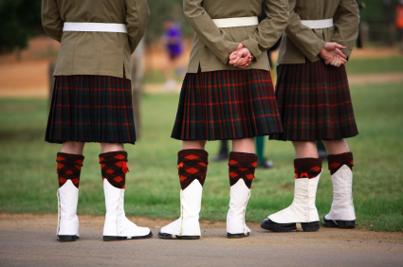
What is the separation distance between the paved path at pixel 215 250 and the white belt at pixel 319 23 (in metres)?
1.53

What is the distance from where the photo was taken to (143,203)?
864 cm

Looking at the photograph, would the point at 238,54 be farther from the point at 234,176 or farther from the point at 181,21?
the point at 181,21

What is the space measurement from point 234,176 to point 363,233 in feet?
3.55

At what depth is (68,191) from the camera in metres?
6.36

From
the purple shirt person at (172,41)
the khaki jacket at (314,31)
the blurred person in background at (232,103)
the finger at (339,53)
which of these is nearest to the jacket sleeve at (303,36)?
the khaki jacket at (314,31)

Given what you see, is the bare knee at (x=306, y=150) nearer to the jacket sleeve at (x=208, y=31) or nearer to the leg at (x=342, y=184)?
the leg at (x=342, y=184)

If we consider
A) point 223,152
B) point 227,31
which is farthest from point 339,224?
point 223,152

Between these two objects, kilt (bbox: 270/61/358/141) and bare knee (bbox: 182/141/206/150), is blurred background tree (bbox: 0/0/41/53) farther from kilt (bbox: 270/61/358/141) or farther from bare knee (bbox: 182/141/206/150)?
bare knee (bbox: 182/141/206/150)

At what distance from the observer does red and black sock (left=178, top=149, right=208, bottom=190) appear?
6.32 m

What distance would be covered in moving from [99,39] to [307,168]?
1.78 metres

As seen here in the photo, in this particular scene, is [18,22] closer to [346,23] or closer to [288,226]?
[346,23]


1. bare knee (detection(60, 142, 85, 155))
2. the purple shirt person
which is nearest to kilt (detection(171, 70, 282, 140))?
bare knee (detection(60, 142, 85, 155))

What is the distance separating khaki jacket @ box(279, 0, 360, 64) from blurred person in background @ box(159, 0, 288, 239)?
0.28m

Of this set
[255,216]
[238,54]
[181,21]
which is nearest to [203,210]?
[255,216]
